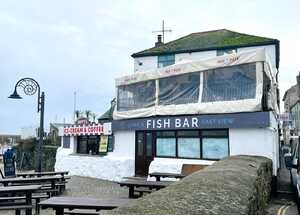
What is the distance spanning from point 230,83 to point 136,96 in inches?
200

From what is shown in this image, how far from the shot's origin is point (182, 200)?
3420mm

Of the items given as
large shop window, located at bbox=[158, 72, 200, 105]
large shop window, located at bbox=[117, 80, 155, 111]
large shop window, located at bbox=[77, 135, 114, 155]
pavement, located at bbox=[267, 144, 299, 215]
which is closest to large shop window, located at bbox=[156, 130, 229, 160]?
large shop window, located at bbox=[158, 72, 200, 105]

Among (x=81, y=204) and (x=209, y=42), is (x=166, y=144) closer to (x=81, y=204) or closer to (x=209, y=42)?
(x=81, y=204)

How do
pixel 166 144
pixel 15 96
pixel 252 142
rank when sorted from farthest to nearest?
pixel 166 144
pixel 15 96
pixel 252 142

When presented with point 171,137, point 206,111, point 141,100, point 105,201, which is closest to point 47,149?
point 141,100

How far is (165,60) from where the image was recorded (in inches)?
1079

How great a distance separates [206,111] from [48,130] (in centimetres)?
2823

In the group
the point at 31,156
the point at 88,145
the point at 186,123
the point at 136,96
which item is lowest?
the point at 31,156

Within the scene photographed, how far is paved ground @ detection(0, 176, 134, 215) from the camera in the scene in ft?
42.6

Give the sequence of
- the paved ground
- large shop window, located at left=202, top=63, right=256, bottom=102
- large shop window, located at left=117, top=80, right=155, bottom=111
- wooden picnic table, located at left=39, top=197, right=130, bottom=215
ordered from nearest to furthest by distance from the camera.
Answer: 1. wooden picnic table, located at left=39, top=197, right=130, bottom=215
2. the paved ground
3. large shop window, located at left=202, top=63, right=256, bottom=102
4. large shop window, located at left=117, top=80, right=155, bottom=111

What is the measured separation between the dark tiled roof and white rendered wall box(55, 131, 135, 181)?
35.9ft

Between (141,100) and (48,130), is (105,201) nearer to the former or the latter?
(141,100)

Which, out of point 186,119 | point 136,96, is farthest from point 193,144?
point 136,96

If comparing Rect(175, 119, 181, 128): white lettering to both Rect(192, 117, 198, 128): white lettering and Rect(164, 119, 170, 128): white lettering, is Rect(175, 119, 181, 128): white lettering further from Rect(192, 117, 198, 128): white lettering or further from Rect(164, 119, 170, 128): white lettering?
Rect(192, 117, 198, 128): white lettering
